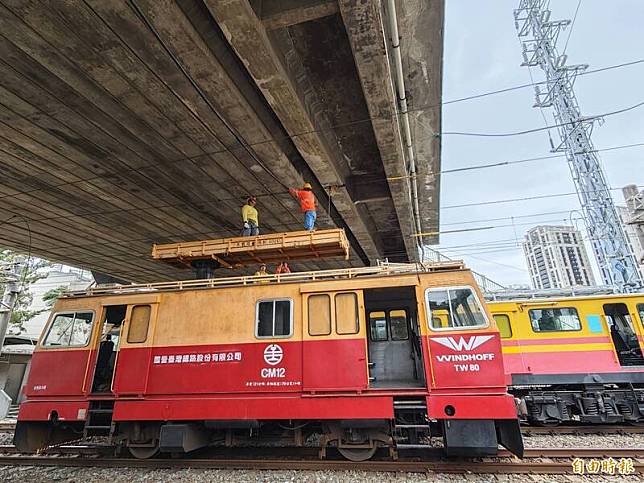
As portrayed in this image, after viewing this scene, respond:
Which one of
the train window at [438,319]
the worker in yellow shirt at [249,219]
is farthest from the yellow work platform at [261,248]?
the train window at [438,319]

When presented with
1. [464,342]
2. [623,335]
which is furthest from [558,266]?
[464,342]

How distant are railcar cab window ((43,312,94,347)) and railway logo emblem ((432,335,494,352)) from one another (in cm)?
693

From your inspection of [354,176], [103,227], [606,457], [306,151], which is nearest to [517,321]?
[606,457]

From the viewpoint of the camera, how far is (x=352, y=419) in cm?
586

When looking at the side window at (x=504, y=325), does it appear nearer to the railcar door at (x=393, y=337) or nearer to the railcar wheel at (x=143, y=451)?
the railcar door at (x=393, y=337)

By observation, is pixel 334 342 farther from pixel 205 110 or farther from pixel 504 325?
A: pixel 504 325

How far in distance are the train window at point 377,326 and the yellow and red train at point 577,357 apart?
453 centimetres

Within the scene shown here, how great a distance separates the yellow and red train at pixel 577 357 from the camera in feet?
29.6

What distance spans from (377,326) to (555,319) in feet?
20.1

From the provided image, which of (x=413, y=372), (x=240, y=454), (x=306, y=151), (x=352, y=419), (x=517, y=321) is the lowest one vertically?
(x=240, y=454)

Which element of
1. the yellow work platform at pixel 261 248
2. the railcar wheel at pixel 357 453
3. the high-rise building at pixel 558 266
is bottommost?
the railcar wheel at pixel 357 453

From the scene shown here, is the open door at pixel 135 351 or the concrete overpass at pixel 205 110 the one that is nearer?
the concrete overpass at pixel 205 110

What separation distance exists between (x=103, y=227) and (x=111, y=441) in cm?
773

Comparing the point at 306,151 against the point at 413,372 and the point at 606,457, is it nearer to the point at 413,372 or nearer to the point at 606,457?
the point at 413,372
